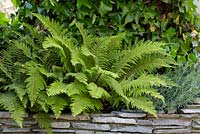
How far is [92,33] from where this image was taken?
2260 mm

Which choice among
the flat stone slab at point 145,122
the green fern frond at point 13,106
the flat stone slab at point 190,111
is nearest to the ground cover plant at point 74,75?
the green fern frond at point 13,106

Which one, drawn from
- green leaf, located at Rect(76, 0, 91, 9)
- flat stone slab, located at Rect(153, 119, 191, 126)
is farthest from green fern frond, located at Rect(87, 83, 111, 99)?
green leaf, located at Rect(76, 0, 91, 9)

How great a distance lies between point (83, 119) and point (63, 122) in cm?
11

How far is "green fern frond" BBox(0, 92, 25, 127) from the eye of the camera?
1.80 m

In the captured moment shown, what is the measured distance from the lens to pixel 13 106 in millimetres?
1845

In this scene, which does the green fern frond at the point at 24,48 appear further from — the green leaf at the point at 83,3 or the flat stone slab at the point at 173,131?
the flat stone slab at the point at 173,131

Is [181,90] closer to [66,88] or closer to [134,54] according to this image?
[134,54]

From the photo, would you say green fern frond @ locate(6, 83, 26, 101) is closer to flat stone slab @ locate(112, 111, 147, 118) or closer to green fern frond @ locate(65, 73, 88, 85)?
green fern frond @ locate(65, 73, 88, 85)

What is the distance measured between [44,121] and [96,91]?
34 cm

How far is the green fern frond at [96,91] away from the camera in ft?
5.94

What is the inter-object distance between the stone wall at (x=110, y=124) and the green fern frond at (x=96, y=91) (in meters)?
0.15

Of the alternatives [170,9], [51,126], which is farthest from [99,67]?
[170,9]

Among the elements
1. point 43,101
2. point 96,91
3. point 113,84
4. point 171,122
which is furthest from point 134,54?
point 43,101

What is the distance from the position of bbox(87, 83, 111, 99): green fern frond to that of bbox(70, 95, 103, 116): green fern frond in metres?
0.05
